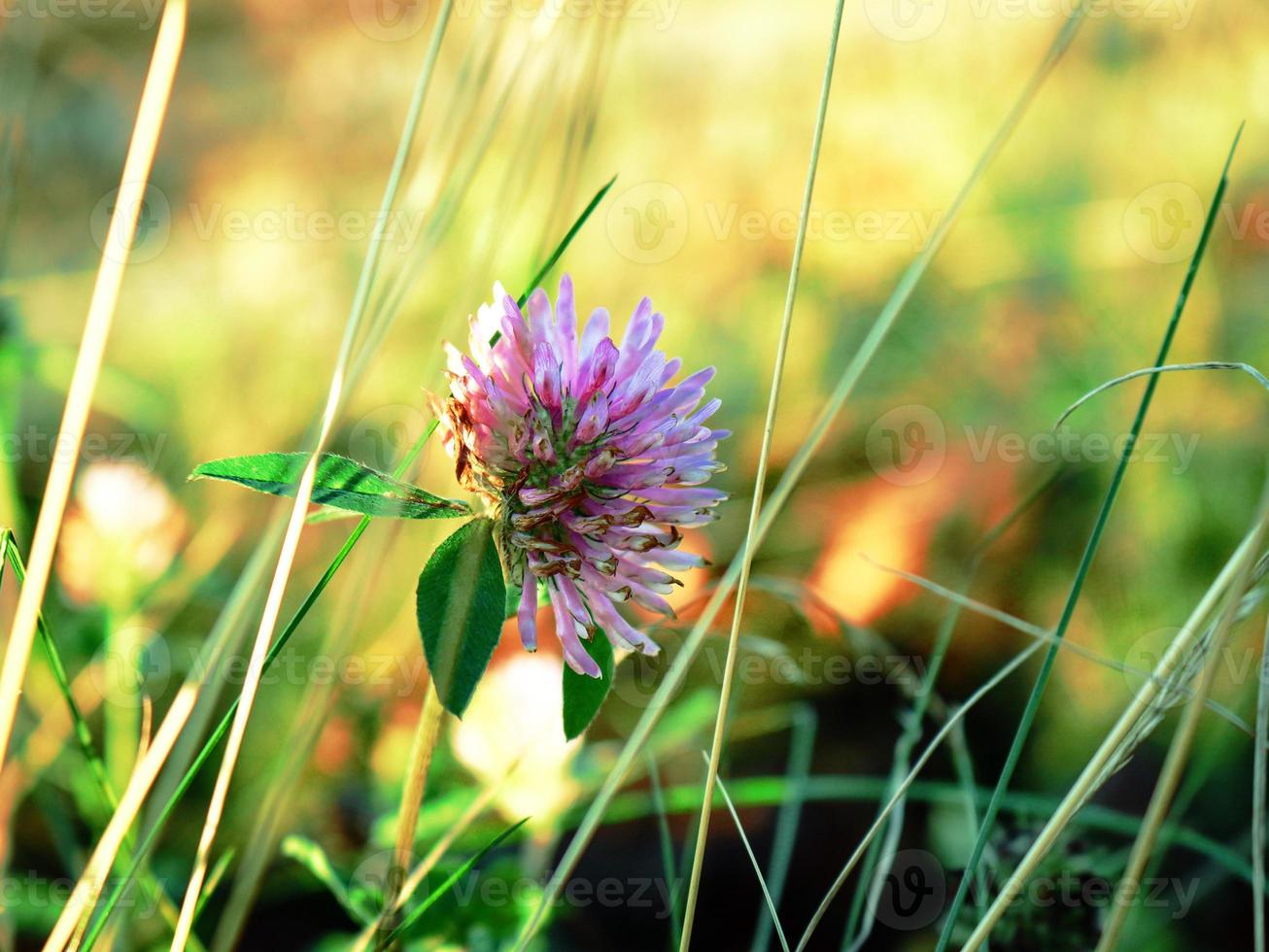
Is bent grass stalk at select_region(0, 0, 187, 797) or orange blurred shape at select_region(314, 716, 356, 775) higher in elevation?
bent grass stalk at select_region(0, 0, 187, 797)

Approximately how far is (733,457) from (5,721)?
955mm

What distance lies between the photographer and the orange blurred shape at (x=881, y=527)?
1.13 m

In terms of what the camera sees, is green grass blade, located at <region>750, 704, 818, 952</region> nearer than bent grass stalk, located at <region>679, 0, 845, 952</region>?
No

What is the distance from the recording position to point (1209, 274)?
4.24ft

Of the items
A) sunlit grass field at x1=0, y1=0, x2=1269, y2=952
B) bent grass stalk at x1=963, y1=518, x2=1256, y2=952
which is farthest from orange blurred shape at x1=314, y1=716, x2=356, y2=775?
bent grass stalk at x1=963, y1=518, x2=1256, y2=952

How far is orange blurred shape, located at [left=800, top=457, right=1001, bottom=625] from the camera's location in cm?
113

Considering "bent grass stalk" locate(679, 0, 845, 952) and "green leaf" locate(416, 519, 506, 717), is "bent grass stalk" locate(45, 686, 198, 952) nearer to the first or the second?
"green leaf" locate(416, 519, 506, 717)

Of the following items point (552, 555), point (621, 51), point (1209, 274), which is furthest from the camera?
point (621, 51)

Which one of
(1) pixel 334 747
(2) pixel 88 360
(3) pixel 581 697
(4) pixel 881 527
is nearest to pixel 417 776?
(3) pixel 581 697

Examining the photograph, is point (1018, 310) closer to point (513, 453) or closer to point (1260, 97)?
point (1260, 97)

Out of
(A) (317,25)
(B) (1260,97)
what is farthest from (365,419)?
(B) (1260,97)

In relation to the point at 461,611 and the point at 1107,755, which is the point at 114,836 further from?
the point at 1107,755

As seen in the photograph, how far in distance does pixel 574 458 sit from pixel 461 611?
94 millimetres

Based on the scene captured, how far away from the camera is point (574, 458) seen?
0.45m
